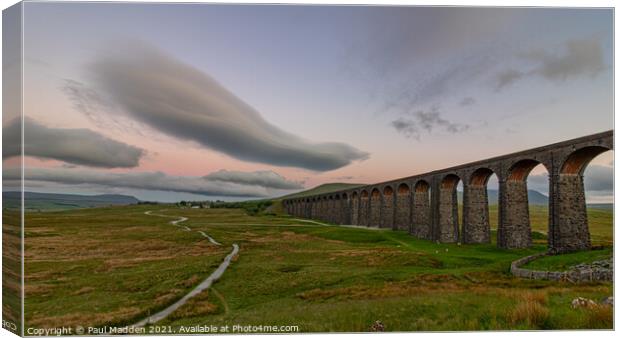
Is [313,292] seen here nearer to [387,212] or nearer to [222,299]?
[222,299]

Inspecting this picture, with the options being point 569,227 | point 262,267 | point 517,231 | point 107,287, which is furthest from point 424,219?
point 107,287

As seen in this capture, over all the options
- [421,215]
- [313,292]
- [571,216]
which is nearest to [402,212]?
[421,215]

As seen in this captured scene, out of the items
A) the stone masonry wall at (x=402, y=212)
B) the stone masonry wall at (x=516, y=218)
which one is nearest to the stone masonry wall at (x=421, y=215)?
the stone masonry wall at (x=402, y=212)

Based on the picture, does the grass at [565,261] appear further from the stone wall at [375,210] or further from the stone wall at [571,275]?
the stone wall at [375,210]

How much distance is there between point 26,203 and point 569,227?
32.0m

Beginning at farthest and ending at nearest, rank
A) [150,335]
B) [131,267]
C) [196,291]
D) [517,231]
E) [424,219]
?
[424,219], [517,231], [131,267], [196,291], [150,335]

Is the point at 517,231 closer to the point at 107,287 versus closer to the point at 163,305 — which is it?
the point at 163,305

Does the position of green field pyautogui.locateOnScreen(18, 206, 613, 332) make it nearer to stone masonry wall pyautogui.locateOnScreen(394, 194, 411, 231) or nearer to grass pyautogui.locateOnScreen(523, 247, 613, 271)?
grass pyautogui.locateOnScreen(523, 247, 613, 271)

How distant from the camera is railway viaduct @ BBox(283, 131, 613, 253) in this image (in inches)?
1060

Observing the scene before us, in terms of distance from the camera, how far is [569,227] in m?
26.9

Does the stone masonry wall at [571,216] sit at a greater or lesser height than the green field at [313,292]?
greater

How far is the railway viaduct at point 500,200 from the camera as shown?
26922 mm

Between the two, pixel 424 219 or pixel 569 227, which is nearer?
pixel 569 227

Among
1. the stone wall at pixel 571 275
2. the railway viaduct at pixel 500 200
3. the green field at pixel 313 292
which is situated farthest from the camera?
the railway viaduct at pixel 500 200
